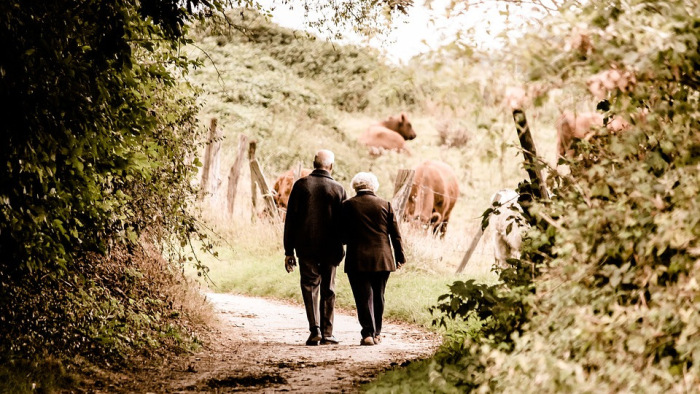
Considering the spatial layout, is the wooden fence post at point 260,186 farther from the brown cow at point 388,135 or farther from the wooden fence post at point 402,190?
the brown cow at point 388,135

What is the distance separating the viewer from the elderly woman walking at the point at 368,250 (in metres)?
8.95

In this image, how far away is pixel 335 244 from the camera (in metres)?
9.16

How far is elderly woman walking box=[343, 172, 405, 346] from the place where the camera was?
8.95 metres

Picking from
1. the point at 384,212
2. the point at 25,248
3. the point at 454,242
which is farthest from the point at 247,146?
the point at 25,248

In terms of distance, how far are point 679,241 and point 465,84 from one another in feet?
3.99

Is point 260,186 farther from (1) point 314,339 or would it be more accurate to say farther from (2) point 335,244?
(1) point 314,339

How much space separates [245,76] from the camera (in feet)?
116

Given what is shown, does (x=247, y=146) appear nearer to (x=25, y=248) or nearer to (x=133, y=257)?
(x=133, y=257)

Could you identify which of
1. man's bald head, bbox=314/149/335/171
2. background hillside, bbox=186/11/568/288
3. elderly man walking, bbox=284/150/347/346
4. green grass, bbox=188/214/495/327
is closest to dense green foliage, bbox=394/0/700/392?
elderly man walking, bbox=284/150/347/346

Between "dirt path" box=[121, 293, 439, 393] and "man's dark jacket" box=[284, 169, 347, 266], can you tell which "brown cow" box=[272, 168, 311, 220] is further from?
"man's dark jacket" box=[284, 169, 347, 266]

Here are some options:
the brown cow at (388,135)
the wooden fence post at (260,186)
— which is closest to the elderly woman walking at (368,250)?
the wooden fence post at (260,186)

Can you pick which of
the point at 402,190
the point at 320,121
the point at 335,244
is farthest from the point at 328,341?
the point at 320,121

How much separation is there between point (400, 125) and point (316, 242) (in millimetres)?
25470

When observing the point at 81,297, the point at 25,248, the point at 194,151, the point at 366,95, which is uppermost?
the point at 366,95
